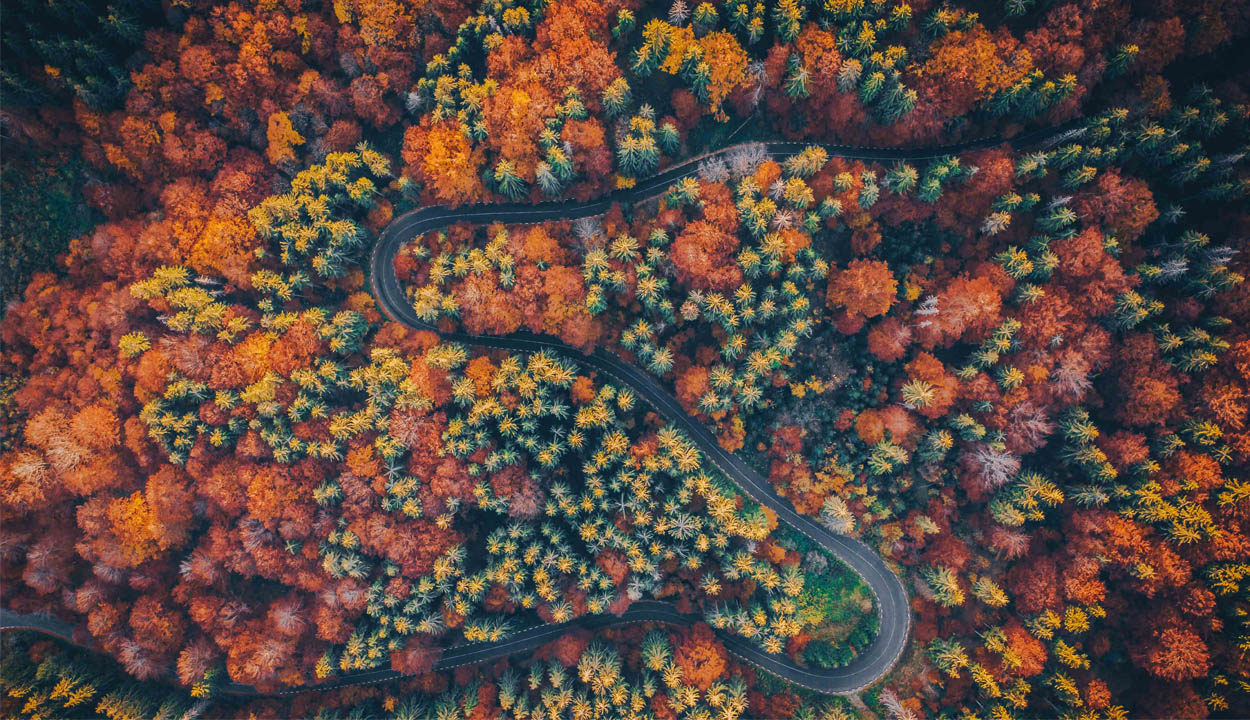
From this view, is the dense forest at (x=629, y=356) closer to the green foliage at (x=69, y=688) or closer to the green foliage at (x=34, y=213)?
the green foliage at (x=69, y=688)

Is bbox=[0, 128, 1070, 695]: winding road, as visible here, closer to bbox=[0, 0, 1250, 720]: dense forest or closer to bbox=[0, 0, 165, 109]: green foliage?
bbox=[0, 0, 1250, 720]: dense forest

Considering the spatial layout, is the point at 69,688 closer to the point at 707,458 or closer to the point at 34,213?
the point at 34,213

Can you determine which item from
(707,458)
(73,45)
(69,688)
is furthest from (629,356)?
(69,688)

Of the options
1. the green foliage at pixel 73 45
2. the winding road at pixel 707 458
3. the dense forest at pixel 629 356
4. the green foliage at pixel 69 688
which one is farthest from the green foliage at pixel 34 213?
the green foliage at pixel 69 688

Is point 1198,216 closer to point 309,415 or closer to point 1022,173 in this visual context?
point 1022,173

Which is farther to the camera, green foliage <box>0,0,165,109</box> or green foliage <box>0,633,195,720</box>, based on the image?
green foliage <box>0,633,195,720</box>

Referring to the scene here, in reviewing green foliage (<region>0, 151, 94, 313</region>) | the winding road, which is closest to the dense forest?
green foliage (<region>0, 151, 94, 313</region>)

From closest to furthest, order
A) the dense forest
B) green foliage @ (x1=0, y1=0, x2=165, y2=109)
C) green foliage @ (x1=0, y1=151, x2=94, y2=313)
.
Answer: the dense forest, green foliage @ (x1=0, y1=0, x2=165, y2=109), green foliage @ (x1=0, y1=151, x2=94, y2=313)
